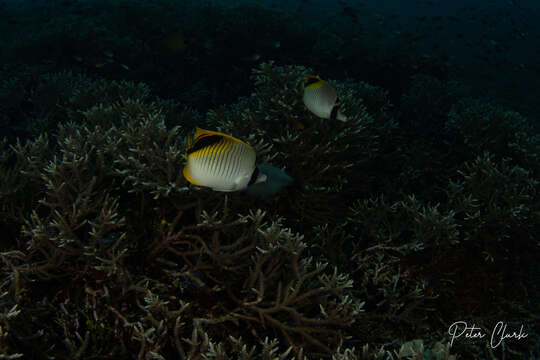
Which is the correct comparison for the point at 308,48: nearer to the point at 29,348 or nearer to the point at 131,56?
the point at 131,56

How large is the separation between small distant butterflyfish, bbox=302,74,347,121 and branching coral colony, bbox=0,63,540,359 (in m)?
0.64

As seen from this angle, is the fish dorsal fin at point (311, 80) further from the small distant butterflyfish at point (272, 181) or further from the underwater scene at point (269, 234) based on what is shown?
the small distant butterflyfish at point (272, 181)

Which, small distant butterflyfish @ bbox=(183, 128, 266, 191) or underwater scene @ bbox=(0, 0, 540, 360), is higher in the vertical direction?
small distant butterflyfish @ bbox=(183, 128, 266, 191)

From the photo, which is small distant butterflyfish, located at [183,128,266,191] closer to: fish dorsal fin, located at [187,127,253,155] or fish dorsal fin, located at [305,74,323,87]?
fish dorsal fin, located at [187,127,253,155]

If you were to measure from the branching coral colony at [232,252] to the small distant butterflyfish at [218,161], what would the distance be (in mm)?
796

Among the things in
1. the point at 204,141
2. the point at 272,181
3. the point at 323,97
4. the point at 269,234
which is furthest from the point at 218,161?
the point at 323,97

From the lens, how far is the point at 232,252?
271cm

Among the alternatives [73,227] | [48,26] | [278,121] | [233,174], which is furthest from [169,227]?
[48,26]

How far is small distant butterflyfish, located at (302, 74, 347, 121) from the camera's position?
9.68ft

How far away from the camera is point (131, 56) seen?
1078 cm

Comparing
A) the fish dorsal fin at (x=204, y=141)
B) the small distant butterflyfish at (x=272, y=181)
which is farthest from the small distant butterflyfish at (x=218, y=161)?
the small distant butterflyfish at (x=272, y=181)

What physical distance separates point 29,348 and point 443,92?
447 inches

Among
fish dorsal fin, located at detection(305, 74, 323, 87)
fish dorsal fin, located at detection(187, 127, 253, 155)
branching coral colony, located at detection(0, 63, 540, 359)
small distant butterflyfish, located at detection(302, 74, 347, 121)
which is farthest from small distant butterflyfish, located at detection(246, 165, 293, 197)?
fish dorsal fin, located at detection(305, 74, 323, 87)

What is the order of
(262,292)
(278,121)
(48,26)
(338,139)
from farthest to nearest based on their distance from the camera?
(48,26)
(278,121)
(338,139)
(262,292)
